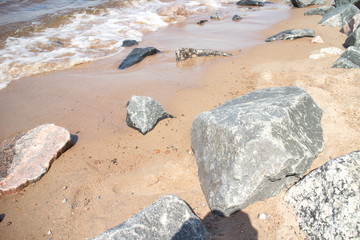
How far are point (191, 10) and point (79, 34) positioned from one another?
5.53m

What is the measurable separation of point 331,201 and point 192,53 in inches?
175

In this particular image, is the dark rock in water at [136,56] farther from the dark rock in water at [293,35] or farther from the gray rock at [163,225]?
the gray rock at [163,225]

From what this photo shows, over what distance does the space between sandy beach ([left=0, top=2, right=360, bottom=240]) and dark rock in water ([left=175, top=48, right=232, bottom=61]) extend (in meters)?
0.16

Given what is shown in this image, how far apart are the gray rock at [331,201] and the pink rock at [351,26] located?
5.67 m

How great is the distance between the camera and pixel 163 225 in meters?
2.03

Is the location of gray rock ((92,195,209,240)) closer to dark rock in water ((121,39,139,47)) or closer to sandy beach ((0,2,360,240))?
sandy beach ((0,2,360,240))

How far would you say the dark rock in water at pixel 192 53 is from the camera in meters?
5.79

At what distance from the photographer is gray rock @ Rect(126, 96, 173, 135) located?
3.58m

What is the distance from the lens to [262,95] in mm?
3064

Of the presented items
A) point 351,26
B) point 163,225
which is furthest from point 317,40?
point 163,225

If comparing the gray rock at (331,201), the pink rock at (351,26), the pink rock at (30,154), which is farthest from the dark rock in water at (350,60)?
the pink rock at (30,154)

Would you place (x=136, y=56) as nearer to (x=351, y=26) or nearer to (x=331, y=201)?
(x=331, y=201)

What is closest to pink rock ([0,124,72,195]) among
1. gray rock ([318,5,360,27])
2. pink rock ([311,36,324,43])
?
pink rock ([311,36,324,43])

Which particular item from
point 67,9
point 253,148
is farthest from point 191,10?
point 253,148
